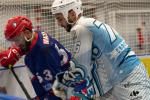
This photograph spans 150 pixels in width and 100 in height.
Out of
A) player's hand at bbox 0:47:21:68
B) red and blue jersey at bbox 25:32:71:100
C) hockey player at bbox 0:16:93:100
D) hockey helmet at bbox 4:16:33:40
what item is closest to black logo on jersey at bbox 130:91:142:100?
hockey player at bbox 0:16:93:100

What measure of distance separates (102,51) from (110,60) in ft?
0.21

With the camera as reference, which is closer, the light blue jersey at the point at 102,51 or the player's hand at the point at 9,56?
the light blue jersey at the point at 102,51

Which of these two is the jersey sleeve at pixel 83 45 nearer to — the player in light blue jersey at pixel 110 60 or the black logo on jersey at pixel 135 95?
the player in light blue jersey at pixel 110 60

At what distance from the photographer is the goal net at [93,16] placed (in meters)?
3.96

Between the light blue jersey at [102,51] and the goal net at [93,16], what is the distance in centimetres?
78

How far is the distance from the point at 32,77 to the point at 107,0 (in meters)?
3.29

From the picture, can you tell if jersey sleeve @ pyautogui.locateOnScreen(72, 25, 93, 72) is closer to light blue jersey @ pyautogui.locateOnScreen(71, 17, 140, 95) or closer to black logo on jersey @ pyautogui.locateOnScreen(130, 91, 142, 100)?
light blue jersey @ pyautogui.locateOnScreen(71, 17, 140, 95)

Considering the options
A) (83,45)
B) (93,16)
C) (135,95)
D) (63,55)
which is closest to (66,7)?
(83,45)

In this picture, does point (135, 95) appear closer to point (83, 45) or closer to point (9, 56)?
point (83, 45)

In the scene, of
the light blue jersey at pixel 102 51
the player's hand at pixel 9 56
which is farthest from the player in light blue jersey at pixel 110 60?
the player's hand at pixel 9 56

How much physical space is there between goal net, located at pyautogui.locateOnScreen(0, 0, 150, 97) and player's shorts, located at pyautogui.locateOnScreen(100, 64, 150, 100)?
2.89 feet

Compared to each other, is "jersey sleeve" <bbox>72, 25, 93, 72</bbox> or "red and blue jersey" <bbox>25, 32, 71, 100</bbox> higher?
"jersey sleeve" <bbox>72, 25, 93, 72</bbox>

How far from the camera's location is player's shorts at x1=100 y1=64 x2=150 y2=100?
2193mm

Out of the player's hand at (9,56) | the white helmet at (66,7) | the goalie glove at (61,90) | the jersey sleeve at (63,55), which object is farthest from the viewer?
the player's hand at (9,56)
